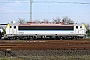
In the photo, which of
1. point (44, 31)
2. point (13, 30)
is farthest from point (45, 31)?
point (13, 30)

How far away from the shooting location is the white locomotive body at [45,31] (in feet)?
120

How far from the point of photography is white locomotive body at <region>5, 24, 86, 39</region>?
120ft

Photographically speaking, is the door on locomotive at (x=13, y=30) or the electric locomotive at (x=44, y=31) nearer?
the electric locomotive at (x=44, y=31)

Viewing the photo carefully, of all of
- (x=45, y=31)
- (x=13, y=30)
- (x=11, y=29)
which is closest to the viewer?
(x=45, y=31)

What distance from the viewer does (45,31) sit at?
3684 cm

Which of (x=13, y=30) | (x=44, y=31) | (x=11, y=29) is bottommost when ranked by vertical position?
(x=44, y=31)

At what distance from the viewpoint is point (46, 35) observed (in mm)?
36531

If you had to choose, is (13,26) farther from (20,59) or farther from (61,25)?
(20,59)

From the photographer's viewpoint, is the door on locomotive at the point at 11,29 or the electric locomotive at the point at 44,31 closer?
the electric locomotive at the point at 44,31

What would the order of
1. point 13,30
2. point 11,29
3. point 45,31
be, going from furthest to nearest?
point 11,29, point 13,30, point 45,31

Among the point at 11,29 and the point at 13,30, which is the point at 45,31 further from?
the point at 11,29

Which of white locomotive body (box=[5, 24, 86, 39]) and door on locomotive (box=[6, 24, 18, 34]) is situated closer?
white locomotive body (box=[5, 24, 86, 39])

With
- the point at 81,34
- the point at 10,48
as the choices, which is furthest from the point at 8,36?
the point at 10,48

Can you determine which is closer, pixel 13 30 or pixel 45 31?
pixel 45 31
